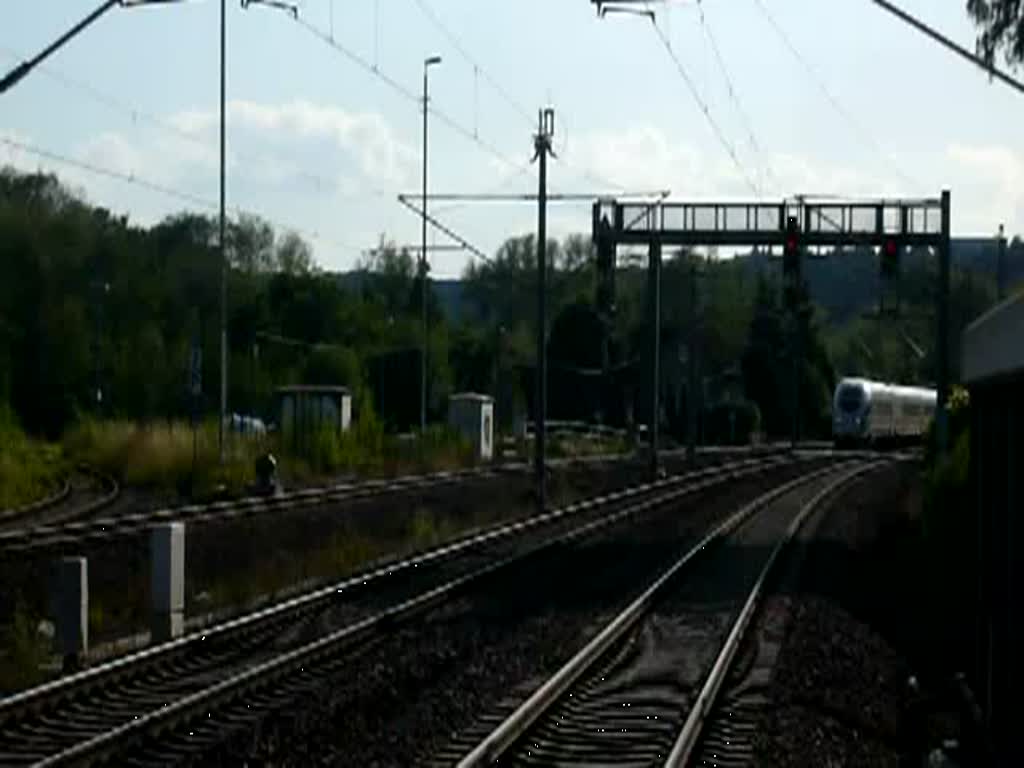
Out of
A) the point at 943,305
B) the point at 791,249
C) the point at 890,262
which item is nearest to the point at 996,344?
the point at 791,249

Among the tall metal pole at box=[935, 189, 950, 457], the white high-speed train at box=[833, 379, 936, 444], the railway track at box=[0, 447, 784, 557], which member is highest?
the tall metal pole at box=[935, 189, 950, 457]

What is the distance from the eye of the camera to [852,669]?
2266 cm

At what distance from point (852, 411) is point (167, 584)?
80.6m

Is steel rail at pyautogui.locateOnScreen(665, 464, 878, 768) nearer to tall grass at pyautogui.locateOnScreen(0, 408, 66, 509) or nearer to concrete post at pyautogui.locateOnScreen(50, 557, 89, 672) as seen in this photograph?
concrete post at pyautogui.locateOnScreen(50, 557, 89, 672)

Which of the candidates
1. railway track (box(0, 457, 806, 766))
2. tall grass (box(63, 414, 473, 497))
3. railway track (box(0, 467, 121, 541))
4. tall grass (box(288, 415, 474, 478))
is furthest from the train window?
railway track (box(0, 457, 806, 766))

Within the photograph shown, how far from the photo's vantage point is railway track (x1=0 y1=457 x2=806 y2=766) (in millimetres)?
16859

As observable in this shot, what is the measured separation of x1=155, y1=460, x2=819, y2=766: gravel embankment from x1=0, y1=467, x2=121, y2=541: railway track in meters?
8.98

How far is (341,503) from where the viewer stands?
49.2 metres

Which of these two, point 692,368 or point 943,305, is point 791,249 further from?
point 692,368

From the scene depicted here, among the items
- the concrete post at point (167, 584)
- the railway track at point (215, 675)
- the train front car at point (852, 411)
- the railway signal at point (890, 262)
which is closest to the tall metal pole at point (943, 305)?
the railway signal at point (890, 262)

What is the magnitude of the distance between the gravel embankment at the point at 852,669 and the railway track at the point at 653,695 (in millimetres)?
322

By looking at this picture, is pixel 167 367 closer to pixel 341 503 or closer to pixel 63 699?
pixel 341 503

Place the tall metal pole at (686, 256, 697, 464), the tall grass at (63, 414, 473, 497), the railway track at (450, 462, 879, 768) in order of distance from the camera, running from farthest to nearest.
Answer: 1. the tall metal pole at (686, 256, 697, 464)
2. the tall grass at (63, 414, 473, 497)
3. the railway track at (450, 462, 879, 768)

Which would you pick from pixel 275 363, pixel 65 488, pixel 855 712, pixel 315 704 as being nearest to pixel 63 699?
pixel 315 704
